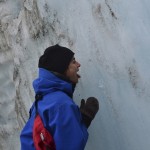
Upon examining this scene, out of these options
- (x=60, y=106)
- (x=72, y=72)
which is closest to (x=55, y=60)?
(x=72, y=72)

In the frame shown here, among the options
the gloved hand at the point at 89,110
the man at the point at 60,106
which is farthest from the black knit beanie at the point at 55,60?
the gloved hand at the point at 89,110

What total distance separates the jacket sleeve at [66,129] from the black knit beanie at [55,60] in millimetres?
294

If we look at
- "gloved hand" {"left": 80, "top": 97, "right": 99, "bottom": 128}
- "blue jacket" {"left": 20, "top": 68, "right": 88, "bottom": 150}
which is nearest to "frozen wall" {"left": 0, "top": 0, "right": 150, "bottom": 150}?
"gloved hand" {"left": 80, "top": 97, "right": 99, "bottom": 128}

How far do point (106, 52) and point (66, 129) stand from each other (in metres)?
0.68

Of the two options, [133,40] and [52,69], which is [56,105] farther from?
[133,40]

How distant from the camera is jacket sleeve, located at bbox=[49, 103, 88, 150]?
239 cm

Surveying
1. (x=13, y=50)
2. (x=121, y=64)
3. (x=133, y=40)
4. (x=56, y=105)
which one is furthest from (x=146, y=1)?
(x=13, y=50)

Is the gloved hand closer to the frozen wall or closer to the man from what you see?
the man

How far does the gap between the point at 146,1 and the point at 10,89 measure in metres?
2.22

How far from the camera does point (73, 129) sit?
241 centimetres

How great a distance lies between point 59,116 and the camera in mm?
2395

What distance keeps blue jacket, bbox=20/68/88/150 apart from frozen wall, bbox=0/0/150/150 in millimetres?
Result: 366

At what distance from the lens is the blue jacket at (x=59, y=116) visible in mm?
2395

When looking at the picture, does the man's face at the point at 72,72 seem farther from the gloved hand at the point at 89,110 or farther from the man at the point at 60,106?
the gloved hand at the point at 89,110
